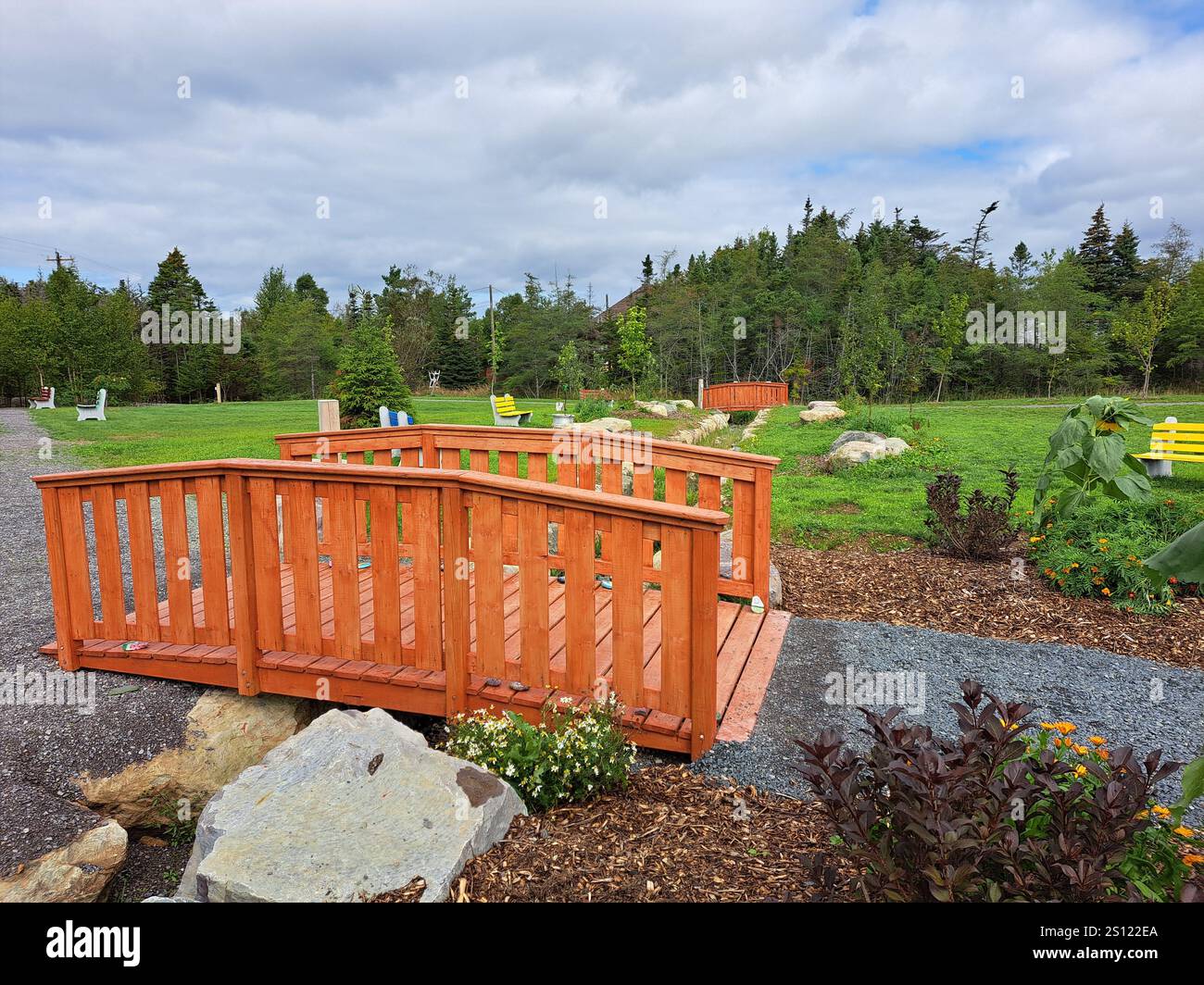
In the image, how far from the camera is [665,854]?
99.7 inches

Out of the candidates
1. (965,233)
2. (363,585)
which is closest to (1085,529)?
(363,585)

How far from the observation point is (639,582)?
3146 mm

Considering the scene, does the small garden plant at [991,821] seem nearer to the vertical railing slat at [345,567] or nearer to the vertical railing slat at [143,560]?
the vertical railing slat at [345,567]

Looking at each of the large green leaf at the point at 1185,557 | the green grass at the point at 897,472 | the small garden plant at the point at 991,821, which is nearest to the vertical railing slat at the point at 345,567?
the small garden plant at the point at 991,821

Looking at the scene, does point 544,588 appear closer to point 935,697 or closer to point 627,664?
point 627,664

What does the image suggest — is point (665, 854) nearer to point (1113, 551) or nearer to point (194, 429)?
point (1113, 551)

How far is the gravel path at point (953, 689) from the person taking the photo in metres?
3.27

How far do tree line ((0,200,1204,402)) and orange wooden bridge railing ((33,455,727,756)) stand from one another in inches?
788

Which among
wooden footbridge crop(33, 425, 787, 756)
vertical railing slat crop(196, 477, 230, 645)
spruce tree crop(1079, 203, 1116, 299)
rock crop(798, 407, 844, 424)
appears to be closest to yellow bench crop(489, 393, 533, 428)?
rock crop(798, 407, 844, 424)

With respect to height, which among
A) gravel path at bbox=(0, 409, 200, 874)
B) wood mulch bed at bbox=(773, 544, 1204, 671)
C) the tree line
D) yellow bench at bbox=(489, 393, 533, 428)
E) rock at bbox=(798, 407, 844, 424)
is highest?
the tree line

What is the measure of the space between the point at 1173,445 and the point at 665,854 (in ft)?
29.9

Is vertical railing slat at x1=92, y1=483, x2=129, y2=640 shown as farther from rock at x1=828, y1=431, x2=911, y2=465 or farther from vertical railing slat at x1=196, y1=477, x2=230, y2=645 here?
rock at x1=828, y1=431, x2=911, y2=465

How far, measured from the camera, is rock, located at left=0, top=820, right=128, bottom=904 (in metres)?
2.93

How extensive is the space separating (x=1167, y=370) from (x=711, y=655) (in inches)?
1452
